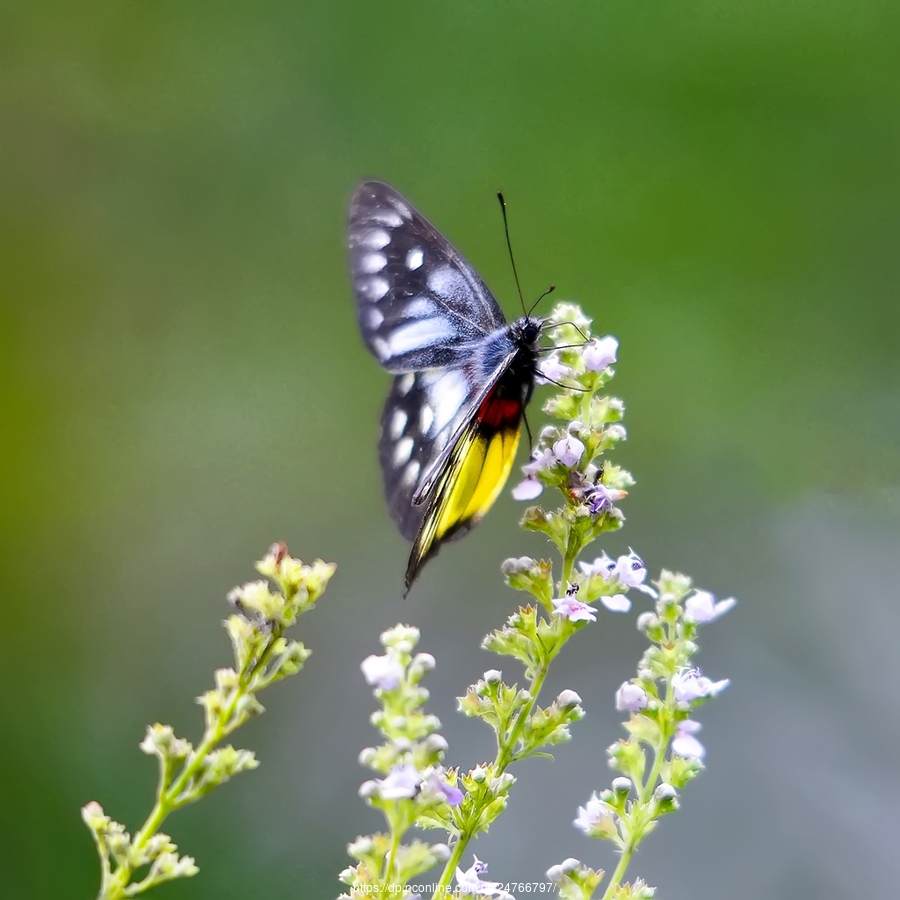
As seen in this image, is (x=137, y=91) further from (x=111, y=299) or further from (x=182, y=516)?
(x=182, y=516)

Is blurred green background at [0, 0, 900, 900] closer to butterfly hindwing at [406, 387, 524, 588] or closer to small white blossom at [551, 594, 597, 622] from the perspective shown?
butterfly hindwing at [406, 387, 524, 588]

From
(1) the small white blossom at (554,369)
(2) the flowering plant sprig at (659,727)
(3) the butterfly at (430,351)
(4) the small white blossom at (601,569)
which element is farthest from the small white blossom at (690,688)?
(3) the butterfly at (430,351)

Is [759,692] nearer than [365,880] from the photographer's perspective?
No

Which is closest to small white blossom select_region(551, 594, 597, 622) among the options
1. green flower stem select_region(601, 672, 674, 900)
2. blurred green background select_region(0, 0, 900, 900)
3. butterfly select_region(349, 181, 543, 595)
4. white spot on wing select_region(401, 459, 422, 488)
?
green flower stem select_region(601, 672, 674, 900)

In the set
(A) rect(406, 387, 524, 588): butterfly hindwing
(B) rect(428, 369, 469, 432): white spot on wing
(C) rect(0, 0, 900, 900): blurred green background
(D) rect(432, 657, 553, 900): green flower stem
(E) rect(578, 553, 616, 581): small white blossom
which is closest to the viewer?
(D) rect(432, 657, 553, 900): green flower stem

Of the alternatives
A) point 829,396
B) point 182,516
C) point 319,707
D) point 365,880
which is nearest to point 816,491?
point 829,396

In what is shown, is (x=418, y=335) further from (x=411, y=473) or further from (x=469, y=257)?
(x=469, y=257)
